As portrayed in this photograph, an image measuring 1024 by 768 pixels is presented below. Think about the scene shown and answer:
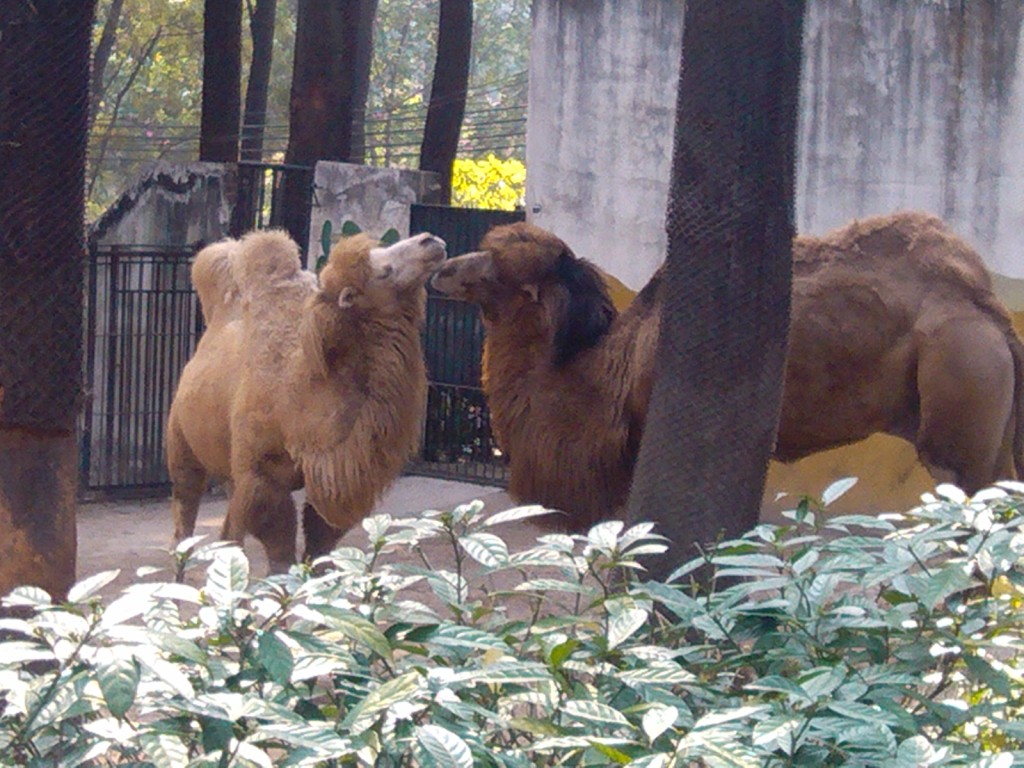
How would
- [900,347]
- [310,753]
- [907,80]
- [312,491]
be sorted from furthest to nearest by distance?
[907,80] → [900,347] → [312,491] → [310,753]

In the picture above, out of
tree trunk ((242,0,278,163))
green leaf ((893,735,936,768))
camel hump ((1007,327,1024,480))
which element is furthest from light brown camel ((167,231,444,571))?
tree trunk ((242,0,278,163))

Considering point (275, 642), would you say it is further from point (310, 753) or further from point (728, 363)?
point (728, 363)

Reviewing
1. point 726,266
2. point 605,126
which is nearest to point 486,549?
point 726,266

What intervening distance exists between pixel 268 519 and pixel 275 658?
165 inches

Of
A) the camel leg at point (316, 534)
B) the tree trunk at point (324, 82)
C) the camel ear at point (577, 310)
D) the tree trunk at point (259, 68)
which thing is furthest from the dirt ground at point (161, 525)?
the tree trunk at point (259, 68)

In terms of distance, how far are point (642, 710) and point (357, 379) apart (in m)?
4.03

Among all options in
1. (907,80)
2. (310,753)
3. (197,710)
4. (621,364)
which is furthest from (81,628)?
(907,80)

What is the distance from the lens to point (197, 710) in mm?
2314

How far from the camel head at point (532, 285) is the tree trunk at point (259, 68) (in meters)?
13.3

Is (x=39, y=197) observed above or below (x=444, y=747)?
above

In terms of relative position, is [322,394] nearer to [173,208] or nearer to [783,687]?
[783,687]

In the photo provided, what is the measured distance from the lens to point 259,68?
20969mm

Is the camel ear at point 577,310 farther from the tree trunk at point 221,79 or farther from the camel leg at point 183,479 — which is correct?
the tree trunk at point 221,79

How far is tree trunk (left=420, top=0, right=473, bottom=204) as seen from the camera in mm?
15422
